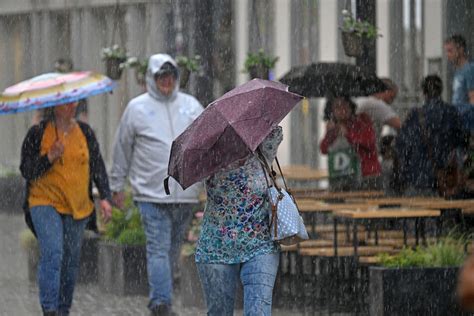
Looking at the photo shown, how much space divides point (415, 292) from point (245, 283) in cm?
307

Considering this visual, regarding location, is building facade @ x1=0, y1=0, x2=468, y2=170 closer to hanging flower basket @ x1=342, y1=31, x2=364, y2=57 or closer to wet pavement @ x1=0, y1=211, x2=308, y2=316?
hanging flower basket @ x1=342, y1=31, x2=364, y2=57

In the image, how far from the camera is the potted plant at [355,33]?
49.8 feet

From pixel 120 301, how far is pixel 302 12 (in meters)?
13.0

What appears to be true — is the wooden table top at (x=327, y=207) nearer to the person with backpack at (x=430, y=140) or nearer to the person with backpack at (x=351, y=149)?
the person with backpack at (x=430, y=140)

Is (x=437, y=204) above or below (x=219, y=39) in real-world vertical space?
below

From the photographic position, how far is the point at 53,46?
107 feet

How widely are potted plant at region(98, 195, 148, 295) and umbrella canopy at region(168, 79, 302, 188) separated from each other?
539 cm

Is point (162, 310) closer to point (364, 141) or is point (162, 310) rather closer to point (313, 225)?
point (313, 225)

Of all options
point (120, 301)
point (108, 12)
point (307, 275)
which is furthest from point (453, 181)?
point (108, 12)

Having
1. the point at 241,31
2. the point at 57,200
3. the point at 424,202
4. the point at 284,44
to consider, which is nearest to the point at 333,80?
the point at 424,202

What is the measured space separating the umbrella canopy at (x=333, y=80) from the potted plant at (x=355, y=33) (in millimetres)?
237

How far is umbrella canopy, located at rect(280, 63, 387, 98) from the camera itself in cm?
1549

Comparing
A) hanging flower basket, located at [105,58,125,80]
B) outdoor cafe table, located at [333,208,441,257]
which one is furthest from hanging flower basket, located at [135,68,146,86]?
outdoor cafe table, located at [333,208,441,257]

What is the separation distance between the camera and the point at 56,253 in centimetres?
1097
